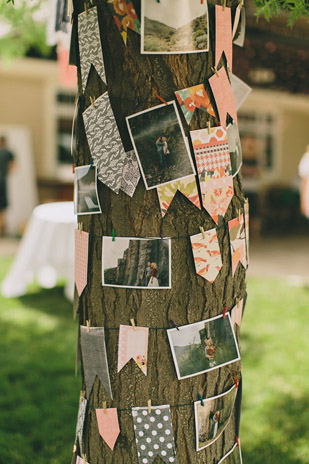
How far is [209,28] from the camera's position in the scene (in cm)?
151

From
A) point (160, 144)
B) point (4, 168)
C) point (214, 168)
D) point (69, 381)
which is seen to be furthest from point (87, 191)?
point (4, 168)

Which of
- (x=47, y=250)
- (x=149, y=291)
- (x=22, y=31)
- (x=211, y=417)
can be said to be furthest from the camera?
(x=22, y=31)

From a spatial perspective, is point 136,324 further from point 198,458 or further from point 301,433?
point 301,433

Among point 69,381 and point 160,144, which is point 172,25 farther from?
point 69,381

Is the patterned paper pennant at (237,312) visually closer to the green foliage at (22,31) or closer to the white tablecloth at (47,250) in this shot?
the white tablecloth at (47,250)

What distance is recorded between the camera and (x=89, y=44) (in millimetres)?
1538

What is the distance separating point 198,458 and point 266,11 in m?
1.57

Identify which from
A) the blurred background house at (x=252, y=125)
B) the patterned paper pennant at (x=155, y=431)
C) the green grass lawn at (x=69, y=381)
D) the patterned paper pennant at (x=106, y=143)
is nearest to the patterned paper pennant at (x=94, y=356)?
the patterned paper pennant at (x=155, y=431)

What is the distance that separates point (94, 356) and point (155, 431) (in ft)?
1.01

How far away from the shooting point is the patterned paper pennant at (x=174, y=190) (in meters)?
1.49

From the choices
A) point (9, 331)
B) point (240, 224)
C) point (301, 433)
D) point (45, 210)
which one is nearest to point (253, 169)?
point (45, 210)

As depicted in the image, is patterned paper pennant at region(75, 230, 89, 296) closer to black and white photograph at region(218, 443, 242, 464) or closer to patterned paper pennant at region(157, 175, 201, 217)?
patterned paper pennant at region(157, 175, 201, 217)

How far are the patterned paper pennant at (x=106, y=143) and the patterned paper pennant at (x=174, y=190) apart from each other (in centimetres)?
14

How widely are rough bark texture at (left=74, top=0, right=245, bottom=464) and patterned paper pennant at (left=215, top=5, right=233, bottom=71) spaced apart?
0.07ft
